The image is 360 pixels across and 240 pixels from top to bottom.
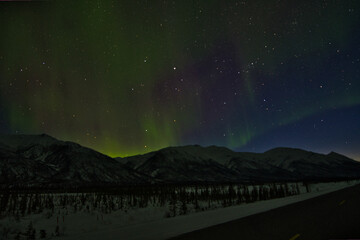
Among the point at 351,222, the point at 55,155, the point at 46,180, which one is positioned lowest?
the point at 351,222

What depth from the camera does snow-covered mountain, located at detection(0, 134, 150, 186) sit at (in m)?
130

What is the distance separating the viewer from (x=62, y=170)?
162250 mm

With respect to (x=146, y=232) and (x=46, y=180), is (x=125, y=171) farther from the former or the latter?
(x=146, y=232)

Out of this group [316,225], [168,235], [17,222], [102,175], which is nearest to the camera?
[168,235]

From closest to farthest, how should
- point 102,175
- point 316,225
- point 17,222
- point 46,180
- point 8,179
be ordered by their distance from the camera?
point 316,225, point 17,222, point 8,179, point 46,180, point 102,175

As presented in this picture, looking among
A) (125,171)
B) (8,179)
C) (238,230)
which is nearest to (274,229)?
(238,230)

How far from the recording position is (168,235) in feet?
28.2

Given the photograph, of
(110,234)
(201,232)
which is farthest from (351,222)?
(110,234)

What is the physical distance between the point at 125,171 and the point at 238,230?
188 m

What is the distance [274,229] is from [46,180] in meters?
145

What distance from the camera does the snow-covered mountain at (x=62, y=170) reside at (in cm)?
13025

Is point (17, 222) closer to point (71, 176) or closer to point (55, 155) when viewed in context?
A: point (71, 176)

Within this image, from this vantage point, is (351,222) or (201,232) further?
(351,222)

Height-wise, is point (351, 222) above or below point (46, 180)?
below
